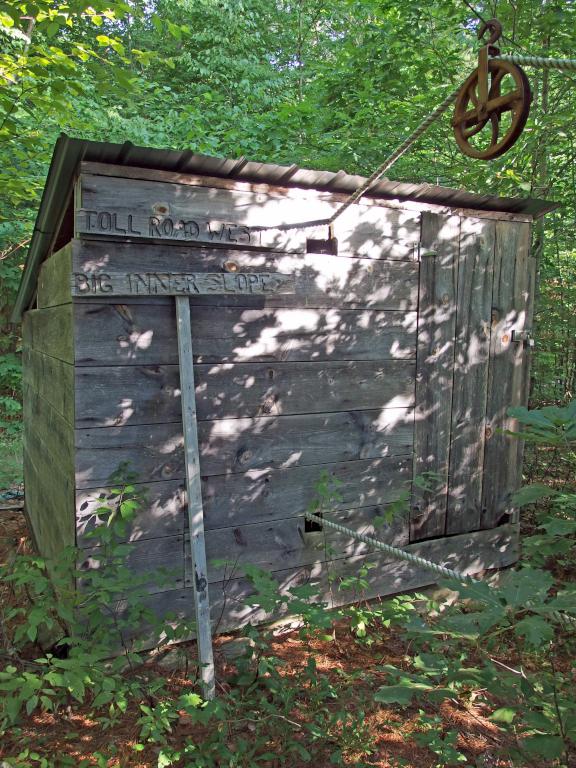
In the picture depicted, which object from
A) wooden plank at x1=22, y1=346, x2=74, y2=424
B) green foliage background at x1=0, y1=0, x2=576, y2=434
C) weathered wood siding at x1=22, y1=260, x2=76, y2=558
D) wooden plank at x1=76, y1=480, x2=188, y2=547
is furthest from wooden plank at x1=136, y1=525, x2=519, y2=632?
green foliage background at x1=0, y1=0, x2=576, y2=434

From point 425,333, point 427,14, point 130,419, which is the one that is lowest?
point 130,419

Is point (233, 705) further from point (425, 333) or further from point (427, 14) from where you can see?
point (427, 14)

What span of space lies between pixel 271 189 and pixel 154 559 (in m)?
2.30

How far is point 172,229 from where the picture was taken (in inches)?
118

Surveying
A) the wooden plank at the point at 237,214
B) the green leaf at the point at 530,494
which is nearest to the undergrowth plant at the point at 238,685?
the green leaf at the point at 530,494

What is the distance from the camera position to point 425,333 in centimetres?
396

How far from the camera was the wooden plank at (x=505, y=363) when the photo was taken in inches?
169

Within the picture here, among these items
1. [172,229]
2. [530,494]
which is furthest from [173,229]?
[530,494]

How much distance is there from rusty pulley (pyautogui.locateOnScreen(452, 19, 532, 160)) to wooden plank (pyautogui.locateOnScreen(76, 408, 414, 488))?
195cm

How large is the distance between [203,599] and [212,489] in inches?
24.7

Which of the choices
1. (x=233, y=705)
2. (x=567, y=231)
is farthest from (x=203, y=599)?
(x=567, y=231)

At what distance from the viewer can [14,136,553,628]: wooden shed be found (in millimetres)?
2902

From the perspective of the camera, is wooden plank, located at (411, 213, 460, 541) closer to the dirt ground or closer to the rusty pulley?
the dirt ground

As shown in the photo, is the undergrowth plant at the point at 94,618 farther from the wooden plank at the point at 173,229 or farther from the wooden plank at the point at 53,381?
the wooden plank at the point at 173,229
